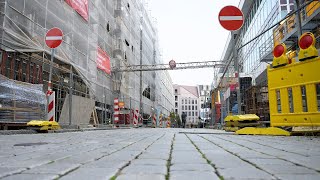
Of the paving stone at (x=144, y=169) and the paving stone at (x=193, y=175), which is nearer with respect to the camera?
the paving stone at (x=193, y=175)

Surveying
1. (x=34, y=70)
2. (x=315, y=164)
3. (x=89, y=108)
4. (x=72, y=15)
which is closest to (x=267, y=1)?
(x=72, y=15)

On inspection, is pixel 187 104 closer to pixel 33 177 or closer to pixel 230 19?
pixel 230 19

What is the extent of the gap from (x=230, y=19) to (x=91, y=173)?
729 cm

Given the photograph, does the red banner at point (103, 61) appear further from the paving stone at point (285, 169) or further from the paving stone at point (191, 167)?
the paving stone at point (285, 169)

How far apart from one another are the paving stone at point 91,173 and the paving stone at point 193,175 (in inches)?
15.1

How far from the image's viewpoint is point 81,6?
1980cm

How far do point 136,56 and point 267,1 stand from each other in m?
16.5

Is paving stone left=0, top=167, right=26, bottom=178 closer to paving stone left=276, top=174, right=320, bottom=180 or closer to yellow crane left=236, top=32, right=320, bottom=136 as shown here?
paving stone left=276, top=174, right=320, bottom=180

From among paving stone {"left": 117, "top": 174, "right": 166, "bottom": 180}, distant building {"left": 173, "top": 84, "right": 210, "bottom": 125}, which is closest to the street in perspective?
paving stone {"left": 117, "top": 174, "right": 166, "bottom": 180}

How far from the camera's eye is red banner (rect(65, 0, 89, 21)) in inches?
725

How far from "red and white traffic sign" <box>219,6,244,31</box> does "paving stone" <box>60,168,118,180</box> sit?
7011 millimetres

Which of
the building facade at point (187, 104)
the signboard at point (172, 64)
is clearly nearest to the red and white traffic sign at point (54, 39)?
the signboard at point (172, 64)

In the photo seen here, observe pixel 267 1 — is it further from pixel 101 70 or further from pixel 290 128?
pixel 290 128

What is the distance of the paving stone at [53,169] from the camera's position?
2.12 metres
